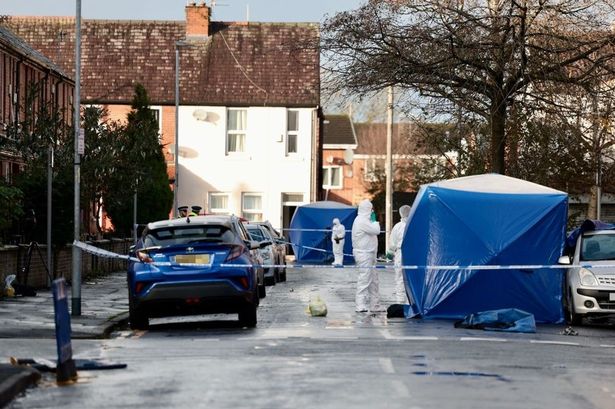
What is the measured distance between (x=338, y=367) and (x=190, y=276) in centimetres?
579

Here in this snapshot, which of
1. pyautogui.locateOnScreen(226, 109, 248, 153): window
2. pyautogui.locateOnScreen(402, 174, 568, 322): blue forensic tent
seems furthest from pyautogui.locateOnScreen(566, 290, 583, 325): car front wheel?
pyautogui.locateOnScreen(226, 109, 248, 153): window

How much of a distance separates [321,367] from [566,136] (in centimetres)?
2081

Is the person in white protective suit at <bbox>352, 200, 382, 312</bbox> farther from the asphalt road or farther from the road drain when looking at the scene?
the road drain

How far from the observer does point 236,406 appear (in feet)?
38.3

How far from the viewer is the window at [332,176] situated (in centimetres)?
8738

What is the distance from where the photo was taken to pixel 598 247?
23.2 metres

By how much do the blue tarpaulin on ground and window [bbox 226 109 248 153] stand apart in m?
40.4

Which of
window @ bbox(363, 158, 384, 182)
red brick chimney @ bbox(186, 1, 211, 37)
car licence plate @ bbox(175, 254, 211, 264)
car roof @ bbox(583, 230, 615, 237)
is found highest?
red brick chimney @ bbox(186, 1, 211, 37)

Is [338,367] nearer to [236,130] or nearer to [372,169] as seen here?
[236,130]

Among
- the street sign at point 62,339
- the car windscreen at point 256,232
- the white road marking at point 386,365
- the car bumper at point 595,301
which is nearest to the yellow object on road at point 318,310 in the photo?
the car bumper at point 595,301

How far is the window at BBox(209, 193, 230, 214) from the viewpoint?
6128 centimetres

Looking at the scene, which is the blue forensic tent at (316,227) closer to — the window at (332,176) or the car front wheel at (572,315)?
the window at (332,176)

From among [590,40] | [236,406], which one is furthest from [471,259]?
[236,406]

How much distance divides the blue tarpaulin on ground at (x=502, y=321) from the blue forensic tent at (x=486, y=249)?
1416 millimetres
